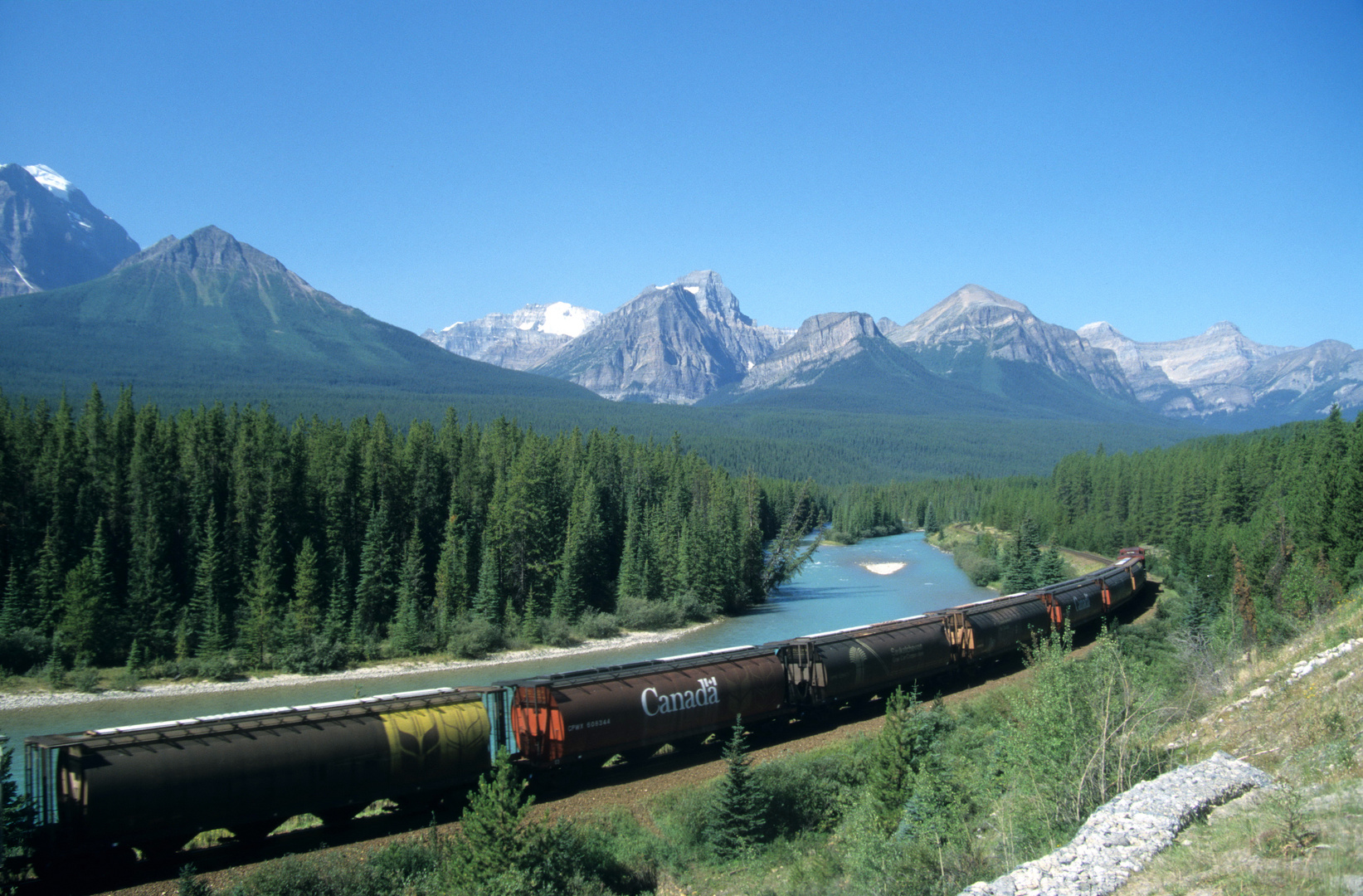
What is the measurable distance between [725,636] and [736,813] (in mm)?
46522

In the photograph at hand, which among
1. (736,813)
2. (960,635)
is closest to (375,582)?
(960,635)

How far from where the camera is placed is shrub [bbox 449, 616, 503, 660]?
6159 centimetres

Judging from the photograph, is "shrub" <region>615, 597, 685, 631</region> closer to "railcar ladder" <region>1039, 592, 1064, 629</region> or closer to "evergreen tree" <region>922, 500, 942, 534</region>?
"railcar ladder" <region>1039, 592, 1064, 629</region>

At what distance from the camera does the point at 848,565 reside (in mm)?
120812

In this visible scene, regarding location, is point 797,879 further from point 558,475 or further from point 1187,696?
point 558,475

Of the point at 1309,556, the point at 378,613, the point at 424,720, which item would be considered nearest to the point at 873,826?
the point at 424,720

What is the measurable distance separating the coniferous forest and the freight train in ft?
117

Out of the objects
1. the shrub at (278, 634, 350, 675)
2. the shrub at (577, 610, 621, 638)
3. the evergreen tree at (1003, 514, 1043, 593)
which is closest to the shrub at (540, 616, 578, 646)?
the shrub at (577, 610, 621, 638)

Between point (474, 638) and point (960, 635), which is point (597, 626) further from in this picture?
point (960, 635)

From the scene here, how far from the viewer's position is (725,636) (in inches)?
2756

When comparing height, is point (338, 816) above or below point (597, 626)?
above

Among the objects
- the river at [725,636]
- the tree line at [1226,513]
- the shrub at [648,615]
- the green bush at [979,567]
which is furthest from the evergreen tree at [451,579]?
the green bush at [979,567]

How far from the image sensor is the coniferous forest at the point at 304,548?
185 feet

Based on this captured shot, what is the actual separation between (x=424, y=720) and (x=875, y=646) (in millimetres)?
20041
